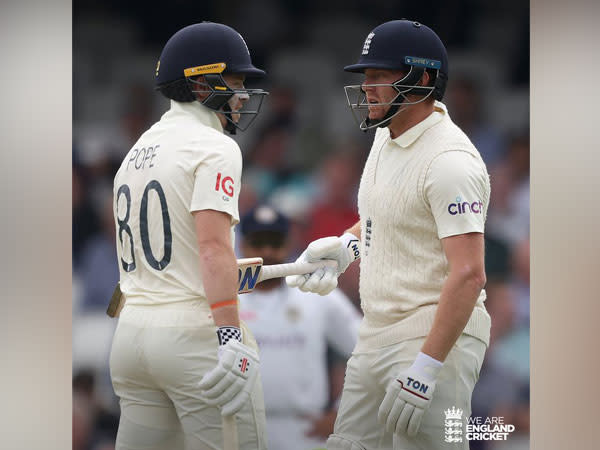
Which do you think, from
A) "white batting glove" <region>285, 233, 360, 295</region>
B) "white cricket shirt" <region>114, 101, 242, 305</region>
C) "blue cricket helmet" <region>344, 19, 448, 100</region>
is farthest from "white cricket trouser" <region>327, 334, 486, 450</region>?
"blue cricket helmet" <region>344, 19, 448, 100</region>

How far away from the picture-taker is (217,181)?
104 inches

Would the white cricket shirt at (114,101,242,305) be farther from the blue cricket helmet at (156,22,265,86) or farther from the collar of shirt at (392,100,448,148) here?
the collar of shirt at (392,100,448,148)

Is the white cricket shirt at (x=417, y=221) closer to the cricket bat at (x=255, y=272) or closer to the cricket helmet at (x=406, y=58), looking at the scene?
the cricket helmet at (x=406, y=58)

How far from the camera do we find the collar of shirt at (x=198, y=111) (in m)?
2.88

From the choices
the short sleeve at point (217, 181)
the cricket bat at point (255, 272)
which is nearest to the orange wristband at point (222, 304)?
the short sleeve at point (217, 181)

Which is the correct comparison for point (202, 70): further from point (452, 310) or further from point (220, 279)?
point (452, 310)

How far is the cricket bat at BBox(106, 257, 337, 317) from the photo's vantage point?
3.14m

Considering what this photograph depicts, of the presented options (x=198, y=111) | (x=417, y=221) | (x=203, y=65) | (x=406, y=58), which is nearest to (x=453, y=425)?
(x=417, y=221)

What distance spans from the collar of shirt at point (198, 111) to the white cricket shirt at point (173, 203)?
0.09 m

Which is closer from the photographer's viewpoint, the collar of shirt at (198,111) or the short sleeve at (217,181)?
the short sleeve at (217,181)

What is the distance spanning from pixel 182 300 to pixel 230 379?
28 cm

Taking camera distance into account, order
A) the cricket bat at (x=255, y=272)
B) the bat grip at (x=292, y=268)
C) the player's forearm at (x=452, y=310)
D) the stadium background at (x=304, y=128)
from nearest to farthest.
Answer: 1. the player's forearm at (x=452, y=310)
2. the cricket bat at (x=255, y=272)
3. the bat grip at (x=292, y=268)
4. the stadium background at (x=304, y=128)
